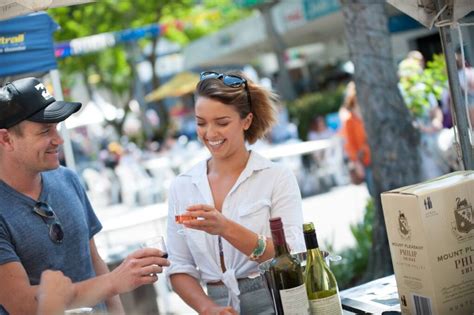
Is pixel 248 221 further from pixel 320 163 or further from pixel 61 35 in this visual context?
pixel 61 35

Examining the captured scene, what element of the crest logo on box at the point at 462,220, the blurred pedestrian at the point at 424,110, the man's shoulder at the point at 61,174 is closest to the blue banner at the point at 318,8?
the blurred pedestrian at the point at 424,110

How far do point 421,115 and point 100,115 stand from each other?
12.5 meters

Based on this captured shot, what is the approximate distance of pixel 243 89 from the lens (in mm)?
2652

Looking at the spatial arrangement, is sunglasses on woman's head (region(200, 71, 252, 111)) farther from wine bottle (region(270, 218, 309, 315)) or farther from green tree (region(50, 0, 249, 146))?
green tree (region(50, 0, 249, 146))

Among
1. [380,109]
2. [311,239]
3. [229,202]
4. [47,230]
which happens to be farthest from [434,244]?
[380,109]

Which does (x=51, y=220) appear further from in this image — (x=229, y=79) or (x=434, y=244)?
(x=434, y=244)

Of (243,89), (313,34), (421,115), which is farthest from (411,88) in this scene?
(313,34)

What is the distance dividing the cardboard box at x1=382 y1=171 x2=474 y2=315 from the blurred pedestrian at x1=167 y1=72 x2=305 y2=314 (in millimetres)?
513

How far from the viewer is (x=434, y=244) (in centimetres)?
194

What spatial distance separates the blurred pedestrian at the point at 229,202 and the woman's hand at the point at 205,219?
275 millimetres

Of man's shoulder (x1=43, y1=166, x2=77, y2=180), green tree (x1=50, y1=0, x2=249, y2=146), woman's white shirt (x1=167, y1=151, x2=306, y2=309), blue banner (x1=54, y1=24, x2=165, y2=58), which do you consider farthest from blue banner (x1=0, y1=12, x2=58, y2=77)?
green tree (x1=50, y1=0, x2=249, y2=146)

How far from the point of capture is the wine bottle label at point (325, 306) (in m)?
2.00

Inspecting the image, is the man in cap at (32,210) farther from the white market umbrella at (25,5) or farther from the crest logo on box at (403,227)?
the crest logo on box at (403,227)

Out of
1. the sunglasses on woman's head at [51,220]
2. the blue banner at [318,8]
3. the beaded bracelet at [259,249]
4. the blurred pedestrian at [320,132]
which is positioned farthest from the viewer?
the blurred pedestrian at [320,132]
